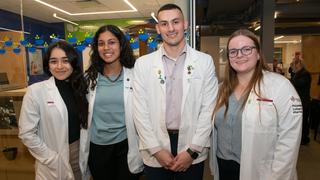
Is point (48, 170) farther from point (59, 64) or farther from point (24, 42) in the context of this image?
point (24, 42)

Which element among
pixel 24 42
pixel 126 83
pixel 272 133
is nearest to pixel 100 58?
pixel 126 83

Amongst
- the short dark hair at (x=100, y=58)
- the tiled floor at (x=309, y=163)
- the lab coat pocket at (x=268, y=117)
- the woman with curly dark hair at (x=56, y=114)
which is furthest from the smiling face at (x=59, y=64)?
the tiled floor at (x=309, y=163)

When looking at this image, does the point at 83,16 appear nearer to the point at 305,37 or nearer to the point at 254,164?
the point at 254,164

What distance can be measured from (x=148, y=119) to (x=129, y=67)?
45 cm

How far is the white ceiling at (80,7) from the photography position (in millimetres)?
3579

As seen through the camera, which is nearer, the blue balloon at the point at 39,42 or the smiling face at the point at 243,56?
the smiling face at the point at 243,56

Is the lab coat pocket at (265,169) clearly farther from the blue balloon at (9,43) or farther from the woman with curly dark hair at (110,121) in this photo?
the blue balloon at (9,43)

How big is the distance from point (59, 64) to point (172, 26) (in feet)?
2.77

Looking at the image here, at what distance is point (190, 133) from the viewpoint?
65.9 inches

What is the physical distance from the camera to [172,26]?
1.67m

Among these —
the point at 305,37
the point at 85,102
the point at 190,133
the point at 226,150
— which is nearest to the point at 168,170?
the point at 190,133

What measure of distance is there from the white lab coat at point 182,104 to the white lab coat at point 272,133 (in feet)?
0.87

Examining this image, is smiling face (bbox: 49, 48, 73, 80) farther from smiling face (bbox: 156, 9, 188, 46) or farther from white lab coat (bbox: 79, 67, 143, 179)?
smiling face (bbox: 156, 9, 188, 46)

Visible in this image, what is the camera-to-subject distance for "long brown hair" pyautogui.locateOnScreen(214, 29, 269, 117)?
1580 millimetres
